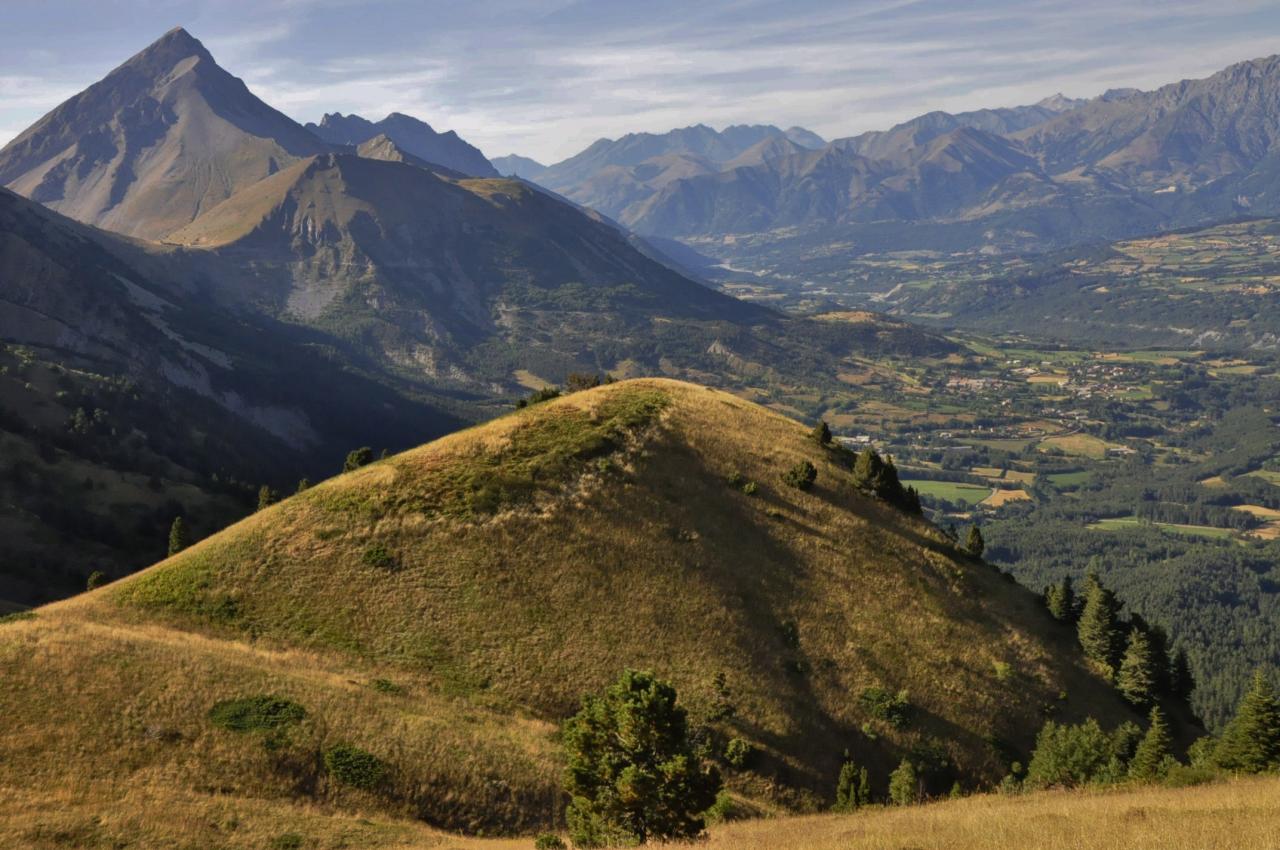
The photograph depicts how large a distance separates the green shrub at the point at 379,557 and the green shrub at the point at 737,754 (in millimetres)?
27961

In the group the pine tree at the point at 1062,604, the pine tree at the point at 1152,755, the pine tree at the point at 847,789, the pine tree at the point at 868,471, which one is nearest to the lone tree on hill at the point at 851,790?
the pine tree at the point at 847,789

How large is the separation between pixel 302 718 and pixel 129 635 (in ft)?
45.7

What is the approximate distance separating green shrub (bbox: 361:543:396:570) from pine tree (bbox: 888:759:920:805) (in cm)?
3850

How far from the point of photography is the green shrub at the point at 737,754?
5075 centimetres

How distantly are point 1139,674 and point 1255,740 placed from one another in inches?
939

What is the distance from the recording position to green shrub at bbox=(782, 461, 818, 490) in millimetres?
79188

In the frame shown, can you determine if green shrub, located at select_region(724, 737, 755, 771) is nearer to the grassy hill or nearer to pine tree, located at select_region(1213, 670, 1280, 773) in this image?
the grassy hill

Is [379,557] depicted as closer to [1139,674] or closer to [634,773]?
[634,773]

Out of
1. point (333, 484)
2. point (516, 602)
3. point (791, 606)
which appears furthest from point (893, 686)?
point (333, 484)

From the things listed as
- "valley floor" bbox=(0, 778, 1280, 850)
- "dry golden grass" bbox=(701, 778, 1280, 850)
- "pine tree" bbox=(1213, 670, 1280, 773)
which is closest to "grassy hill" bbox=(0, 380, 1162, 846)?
"valley floor" bbox=(0, 778, 1280, 850)

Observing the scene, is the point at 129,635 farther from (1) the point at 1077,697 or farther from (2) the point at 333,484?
(1) the point at 1077,697

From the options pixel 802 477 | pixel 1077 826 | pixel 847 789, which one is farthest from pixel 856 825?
pixel 802 477

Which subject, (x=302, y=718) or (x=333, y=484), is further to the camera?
(x=333, y=484)

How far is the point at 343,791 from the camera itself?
125 feet
